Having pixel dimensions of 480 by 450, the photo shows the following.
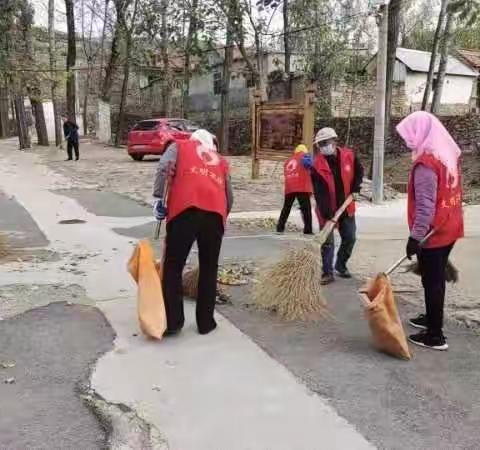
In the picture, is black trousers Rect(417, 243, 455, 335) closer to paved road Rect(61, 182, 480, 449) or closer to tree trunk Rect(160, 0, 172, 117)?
paved road Rect(61, 182, 480, 449)

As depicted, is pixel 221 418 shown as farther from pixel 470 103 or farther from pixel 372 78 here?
pixel 470 103

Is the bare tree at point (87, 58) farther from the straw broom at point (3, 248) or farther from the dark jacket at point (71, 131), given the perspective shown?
the straw broom at point (3, 248)

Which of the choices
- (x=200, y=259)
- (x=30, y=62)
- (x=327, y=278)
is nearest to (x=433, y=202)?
(x=200, y=259)

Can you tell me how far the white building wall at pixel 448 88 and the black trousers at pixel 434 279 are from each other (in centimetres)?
3115

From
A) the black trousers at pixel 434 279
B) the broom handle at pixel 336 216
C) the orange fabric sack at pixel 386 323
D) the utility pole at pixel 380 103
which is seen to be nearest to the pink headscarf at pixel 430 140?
the black trousers at pixel 434 279

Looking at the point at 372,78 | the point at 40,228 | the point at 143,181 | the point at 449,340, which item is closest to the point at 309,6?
the point at 372,78

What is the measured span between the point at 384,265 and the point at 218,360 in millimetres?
3550

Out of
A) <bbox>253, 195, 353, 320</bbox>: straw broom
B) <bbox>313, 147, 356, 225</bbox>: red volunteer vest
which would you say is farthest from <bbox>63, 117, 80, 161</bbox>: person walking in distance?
<bbox>253, 195, 353, 320</bbox>: straw broom

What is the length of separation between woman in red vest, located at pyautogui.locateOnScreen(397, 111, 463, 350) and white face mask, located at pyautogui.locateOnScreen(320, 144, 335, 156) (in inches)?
67.2

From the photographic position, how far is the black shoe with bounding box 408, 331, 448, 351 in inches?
178

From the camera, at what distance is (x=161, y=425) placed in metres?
3.42

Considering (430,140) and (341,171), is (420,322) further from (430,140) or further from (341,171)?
(341,171)

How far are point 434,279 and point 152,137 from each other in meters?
19.2

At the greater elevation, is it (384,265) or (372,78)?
(372,78)
